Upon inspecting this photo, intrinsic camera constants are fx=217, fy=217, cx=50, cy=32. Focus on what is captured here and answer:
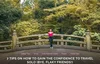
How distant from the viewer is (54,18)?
24.4m

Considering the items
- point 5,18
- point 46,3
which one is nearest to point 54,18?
point 46,3

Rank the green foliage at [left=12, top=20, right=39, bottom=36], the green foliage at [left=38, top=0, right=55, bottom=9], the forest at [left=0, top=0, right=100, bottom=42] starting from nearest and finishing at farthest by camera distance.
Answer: the forest at [left=0, top=0, right=100, bottom=42] < the green foliage at [left=12, top=20, right=39, bottom=36] < the green foliage at [left=38, top=0, right=55, bottom=9]

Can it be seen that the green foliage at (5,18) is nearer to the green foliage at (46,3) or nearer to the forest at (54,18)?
the forest at (54,18)

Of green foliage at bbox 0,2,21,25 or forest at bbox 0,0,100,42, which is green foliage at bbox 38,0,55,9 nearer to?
forest at bbox 0,0,100,42

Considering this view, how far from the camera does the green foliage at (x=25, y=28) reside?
2288 centimetres

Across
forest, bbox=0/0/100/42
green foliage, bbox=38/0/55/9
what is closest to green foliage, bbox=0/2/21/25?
forest, bbox=0/0/100/42

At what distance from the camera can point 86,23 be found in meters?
Result: 21.6

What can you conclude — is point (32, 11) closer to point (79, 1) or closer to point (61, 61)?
point (79, 1)

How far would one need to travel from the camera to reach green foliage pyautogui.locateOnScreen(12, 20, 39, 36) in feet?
75.1

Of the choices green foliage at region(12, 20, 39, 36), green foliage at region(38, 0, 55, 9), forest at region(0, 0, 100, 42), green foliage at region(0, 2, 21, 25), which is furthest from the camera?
green foliage at region(38, 0, 55, 9)

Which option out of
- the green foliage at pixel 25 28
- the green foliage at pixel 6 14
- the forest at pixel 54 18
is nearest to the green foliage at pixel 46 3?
the forest at pixel 54 18

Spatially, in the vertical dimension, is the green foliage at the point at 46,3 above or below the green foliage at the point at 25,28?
above

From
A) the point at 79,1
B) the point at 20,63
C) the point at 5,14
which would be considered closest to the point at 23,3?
the point at 79,1

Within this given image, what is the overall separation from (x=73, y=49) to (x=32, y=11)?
12.2m
